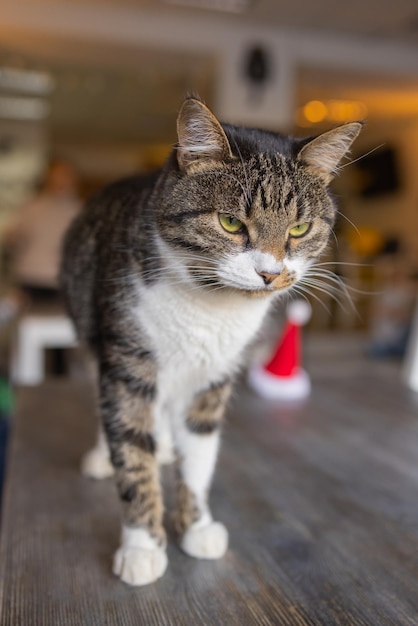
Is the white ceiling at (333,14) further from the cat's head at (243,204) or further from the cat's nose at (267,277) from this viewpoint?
the cat's nose at (267,277)

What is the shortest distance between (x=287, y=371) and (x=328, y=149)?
2.87 feet

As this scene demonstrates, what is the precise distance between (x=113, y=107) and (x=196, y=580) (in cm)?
571

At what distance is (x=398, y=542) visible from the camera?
827 mm

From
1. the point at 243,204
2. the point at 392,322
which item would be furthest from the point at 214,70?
the point at 243,204

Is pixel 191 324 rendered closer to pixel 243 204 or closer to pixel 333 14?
pixel 243 204

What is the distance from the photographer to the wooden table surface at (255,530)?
2.19ft

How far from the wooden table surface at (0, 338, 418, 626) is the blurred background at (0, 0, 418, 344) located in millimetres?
1466

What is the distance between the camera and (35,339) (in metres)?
2.56

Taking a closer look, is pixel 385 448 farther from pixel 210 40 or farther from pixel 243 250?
pixel 210 40

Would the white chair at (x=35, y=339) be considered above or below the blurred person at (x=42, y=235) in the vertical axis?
below

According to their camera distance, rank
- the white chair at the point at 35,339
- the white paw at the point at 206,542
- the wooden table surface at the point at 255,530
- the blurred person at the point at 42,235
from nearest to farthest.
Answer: the wooden table surface at the point at 255,530
the white paw at the point at 206,542
the white chair at the point at 35,339
the blurred person at the point at 42,235

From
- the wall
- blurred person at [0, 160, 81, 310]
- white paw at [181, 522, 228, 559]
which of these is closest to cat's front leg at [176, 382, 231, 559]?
white paw at [181, 522, 228, 559]

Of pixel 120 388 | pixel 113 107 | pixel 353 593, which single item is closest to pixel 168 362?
pixel 120 388

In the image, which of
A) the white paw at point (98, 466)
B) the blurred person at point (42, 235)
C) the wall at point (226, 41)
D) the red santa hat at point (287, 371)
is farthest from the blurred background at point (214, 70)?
the white paw at point (98, 466)
